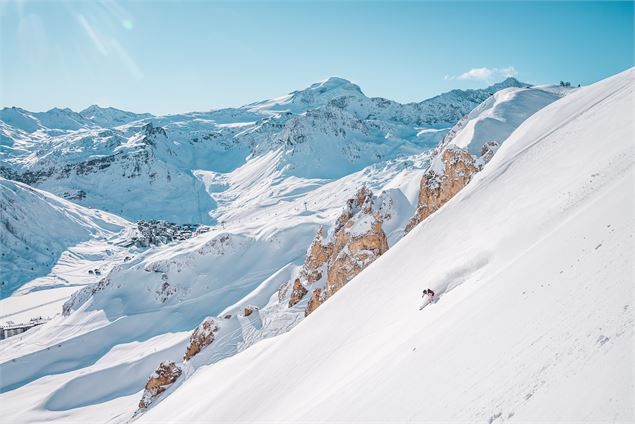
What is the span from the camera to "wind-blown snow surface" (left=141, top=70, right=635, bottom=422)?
16.4 ft

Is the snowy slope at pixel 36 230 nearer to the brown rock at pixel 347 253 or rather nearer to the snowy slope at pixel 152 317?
the snowy slope at pixel 152 317

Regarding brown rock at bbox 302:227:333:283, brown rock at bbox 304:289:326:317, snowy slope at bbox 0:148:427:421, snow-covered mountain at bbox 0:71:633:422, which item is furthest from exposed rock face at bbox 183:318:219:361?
brown rock at bbox 302:227:333:283

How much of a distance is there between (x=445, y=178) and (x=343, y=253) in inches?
453

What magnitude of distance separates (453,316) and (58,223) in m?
163

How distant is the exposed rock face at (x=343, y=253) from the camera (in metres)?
32.2

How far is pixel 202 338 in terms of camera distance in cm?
3581

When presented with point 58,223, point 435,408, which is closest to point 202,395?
point 435,408

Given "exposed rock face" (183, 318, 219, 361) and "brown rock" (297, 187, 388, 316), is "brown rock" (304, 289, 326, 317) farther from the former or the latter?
"exposed rock face" (183, 318, 219, 361)

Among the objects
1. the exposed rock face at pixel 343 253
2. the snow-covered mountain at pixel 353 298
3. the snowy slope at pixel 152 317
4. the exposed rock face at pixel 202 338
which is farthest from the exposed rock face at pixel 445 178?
the exposed rock face at pixel 202 338

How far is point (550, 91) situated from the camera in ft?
264

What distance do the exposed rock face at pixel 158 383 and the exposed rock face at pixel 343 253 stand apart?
1171 cm

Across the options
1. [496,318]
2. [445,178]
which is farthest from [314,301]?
[496,318]

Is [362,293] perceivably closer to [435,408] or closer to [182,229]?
[435,408]

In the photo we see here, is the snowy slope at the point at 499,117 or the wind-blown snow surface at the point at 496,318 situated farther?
the snowy slope at the point at 499,117
